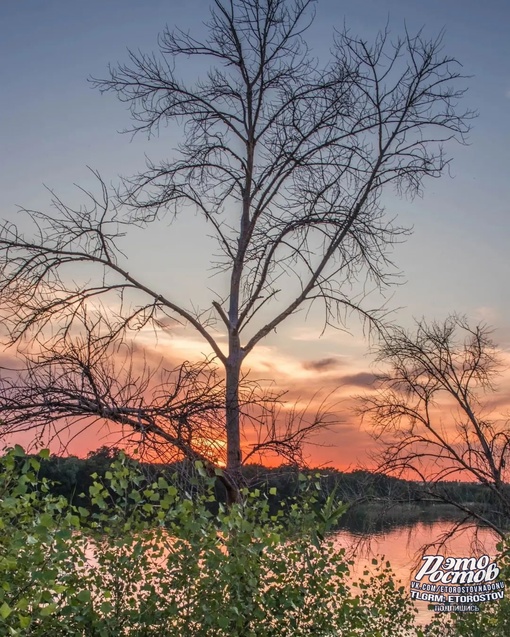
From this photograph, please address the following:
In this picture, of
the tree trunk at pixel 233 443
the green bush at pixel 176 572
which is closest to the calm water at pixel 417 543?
the tree trunk at pixel 233 443

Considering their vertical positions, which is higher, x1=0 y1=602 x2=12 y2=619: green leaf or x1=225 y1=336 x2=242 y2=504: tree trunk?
x1=225 y1=336 x2=242 y2=504: tree trunk

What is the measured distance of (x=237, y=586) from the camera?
422 centimetres

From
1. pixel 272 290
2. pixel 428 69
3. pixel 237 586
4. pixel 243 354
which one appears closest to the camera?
pixel 237 586

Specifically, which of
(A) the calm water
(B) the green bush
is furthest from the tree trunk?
(A) the calm water

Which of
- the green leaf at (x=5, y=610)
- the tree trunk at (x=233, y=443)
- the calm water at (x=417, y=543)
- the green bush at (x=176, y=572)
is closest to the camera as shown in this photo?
the green leaf at (x=5, y=610)

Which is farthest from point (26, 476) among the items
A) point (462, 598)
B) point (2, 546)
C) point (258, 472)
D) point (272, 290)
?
point (462, 598)

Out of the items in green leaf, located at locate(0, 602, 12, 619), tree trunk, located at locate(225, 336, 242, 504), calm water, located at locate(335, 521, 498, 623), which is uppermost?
tree trunk, located at locate(225, 336, 242, 504)

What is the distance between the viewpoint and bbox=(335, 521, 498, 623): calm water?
967 centimetres

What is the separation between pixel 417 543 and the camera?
1024 cm

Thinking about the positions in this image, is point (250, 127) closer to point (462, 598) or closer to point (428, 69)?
point (428, 69)

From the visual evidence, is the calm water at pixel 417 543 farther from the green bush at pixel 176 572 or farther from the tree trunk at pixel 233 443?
the green bush at pixel 176 572

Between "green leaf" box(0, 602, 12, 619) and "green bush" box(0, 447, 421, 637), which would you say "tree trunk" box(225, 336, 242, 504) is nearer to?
"green bush" box(0, 447, 421, 637)

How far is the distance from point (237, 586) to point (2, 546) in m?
1.30

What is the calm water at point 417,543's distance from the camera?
9.67 m
